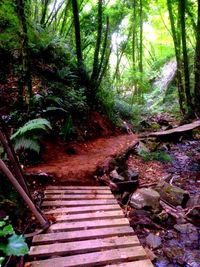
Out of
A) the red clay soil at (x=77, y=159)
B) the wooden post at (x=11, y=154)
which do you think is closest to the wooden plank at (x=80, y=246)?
the wooden post at (x=11, y=154)

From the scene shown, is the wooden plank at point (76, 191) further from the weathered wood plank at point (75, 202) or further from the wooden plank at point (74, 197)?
the weathered wood plank at point (75, 202)

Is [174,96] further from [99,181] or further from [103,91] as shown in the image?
[99,181]

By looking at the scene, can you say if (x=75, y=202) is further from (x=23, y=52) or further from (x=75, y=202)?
(x=23, y=52)

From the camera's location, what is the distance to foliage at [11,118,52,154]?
5438mm

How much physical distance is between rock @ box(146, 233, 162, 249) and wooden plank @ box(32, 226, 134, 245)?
30.5 inches

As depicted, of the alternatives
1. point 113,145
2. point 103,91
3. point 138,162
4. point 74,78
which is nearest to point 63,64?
point 74,78

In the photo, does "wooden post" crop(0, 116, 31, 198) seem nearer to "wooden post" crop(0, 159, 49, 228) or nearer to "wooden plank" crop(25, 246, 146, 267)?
"wooden post" crop(0, 159, 49, 228)

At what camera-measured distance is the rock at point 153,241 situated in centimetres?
418

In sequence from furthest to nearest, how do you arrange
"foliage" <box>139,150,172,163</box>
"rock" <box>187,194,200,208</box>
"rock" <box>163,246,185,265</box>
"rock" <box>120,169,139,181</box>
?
"foliage" <box>139,150,172,163</box> → "rock" <box>120,169,139,181</box> → "rock" <box>187,194,200,208</box> → "rock" <box>163,246,185,265</box>

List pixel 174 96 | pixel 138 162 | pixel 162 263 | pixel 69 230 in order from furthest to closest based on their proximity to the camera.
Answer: pixel 174 96 → pixel 138 162 → pixel 162 263 → pixel 69 230

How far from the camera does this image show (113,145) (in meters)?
7.92

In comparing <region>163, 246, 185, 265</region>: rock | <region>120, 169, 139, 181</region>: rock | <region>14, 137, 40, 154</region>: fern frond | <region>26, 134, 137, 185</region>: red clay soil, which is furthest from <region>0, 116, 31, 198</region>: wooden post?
<region>120, 169, 139, 181</region>: rock

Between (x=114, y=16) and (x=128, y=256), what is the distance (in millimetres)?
11656

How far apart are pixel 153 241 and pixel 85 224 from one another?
1255 mm
